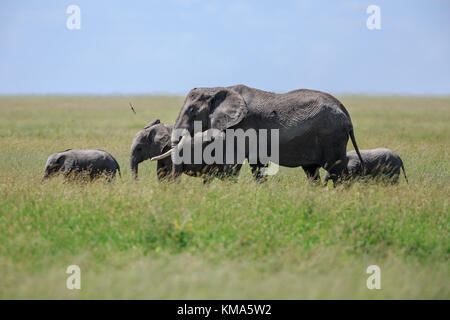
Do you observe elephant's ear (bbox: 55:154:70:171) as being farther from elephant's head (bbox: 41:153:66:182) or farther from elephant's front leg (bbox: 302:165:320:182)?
elephant's front leg (bbox: 302:165:320:182)

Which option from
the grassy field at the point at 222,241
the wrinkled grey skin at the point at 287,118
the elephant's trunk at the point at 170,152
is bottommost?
the grassy field at the point at 222,241

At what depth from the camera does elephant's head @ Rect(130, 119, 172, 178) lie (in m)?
12.2

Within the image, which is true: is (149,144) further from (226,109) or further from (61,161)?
(226,109)

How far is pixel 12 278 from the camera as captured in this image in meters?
6.08

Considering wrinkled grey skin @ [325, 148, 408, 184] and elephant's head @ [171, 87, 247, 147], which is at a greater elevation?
elephant's head @ [171, 87, 247, 147]

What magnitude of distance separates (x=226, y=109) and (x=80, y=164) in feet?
11.1

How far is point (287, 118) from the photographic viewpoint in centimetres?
1109

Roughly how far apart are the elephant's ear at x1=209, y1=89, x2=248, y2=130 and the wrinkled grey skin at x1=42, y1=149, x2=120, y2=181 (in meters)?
2.57

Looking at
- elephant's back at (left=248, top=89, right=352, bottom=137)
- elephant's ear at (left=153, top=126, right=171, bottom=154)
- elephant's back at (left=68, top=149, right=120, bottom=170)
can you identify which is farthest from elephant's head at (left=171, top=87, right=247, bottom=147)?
elephant's back at (left=68, top=149, right=120, bottom=170)

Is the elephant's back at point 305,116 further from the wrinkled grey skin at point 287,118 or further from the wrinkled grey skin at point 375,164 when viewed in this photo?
the wrinkled grey skin at point 375,164

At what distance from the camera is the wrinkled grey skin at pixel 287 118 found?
11.1 m

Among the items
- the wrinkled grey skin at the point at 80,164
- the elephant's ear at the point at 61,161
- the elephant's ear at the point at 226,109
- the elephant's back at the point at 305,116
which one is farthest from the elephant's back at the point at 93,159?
the elephant's back at the point at 305,116

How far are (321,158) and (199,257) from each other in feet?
17.3

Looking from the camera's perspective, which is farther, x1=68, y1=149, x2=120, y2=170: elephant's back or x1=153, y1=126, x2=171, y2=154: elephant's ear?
x1=153, y1=126, x2=171, y2=154: elephant's ear
